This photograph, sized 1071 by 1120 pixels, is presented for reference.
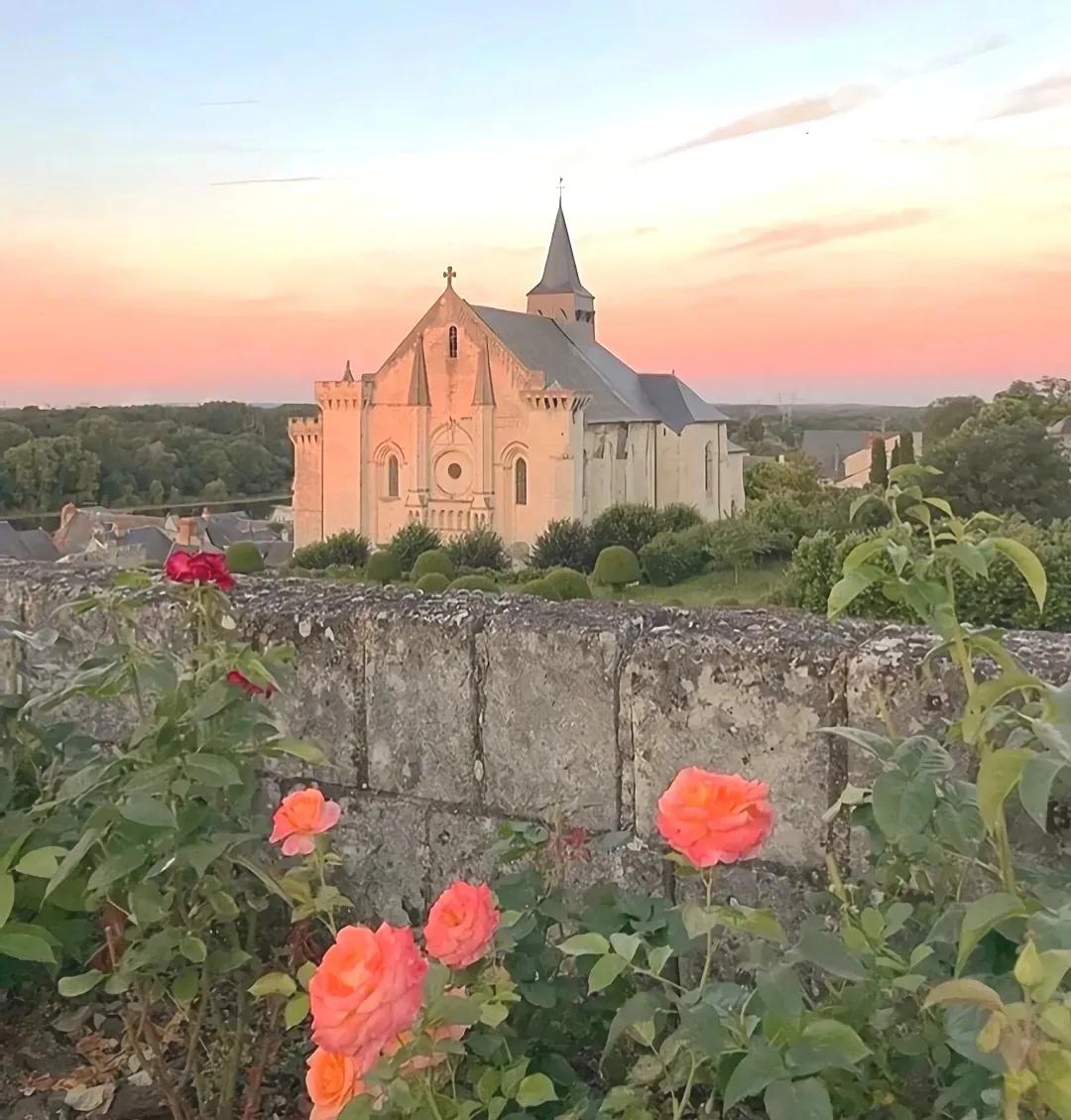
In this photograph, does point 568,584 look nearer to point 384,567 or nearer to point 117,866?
point 384,567

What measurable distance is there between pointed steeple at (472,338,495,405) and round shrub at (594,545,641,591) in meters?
10.8

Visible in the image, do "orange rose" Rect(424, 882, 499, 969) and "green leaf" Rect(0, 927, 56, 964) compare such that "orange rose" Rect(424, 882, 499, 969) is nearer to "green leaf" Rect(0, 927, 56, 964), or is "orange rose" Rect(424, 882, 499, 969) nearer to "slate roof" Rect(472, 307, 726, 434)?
"green leaf" Rect(0, 927, 56, 964)

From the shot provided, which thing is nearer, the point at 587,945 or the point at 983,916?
the point at 983,916

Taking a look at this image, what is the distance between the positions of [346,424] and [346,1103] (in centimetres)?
3733

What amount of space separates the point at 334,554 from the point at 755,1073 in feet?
106

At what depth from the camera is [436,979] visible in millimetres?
1088

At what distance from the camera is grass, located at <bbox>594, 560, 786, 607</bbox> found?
22969 mm

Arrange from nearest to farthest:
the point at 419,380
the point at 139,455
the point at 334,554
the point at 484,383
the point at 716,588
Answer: the point at 716,588, the point at 334,554, the point at 484,383, the point at 419,380, the point at 139,455

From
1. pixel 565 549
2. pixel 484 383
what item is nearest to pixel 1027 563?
pixel 565 549

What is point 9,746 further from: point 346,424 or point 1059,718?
point 346,424

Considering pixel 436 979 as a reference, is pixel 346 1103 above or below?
below

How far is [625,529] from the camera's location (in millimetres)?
32375

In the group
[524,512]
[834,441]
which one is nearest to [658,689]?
[524,512]

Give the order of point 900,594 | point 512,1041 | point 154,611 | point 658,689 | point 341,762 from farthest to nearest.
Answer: point 154,611 → point 341,762 → point 658,689 → point 512,1041 → point 900,594
